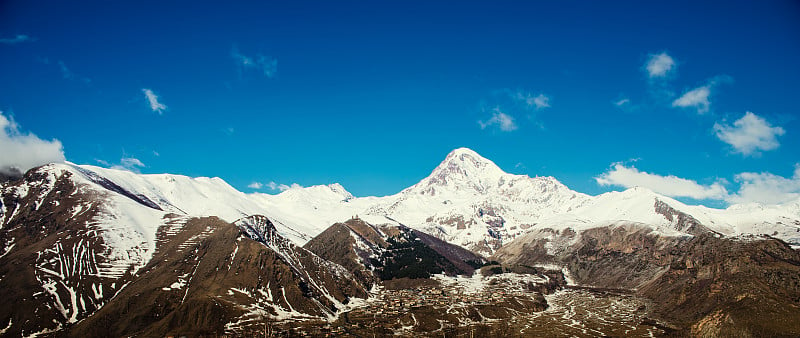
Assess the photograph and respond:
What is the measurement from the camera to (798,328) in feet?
566

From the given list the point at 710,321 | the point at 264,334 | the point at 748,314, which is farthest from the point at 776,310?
the point at 264,334

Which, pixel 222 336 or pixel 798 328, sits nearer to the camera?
pixel 798 328

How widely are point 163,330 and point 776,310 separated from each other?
249458 mm

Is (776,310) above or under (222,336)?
above

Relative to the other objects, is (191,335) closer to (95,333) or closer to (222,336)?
(222,336)

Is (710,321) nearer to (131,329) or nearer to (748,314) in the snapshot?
(748,314)

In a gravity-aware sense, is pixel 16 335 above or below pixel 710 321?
below

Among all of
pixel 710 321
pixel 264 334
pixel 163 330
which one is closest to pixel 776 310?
pixel 710 321

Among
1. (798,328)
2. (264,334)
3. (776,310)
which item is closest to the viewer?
(798,328)

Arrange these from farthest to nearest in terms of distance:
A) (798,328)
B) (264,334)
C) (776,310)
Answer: (264,334)
(776,310)
(798,328)

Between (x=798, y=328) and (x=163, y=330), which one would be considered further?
(x=163, y=330)

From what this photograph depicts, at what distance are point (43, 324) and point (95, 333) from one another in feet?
82.5

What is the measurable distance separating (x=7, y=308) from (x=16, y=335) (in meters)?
18.3

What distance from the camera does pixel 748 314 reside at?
188 metres
